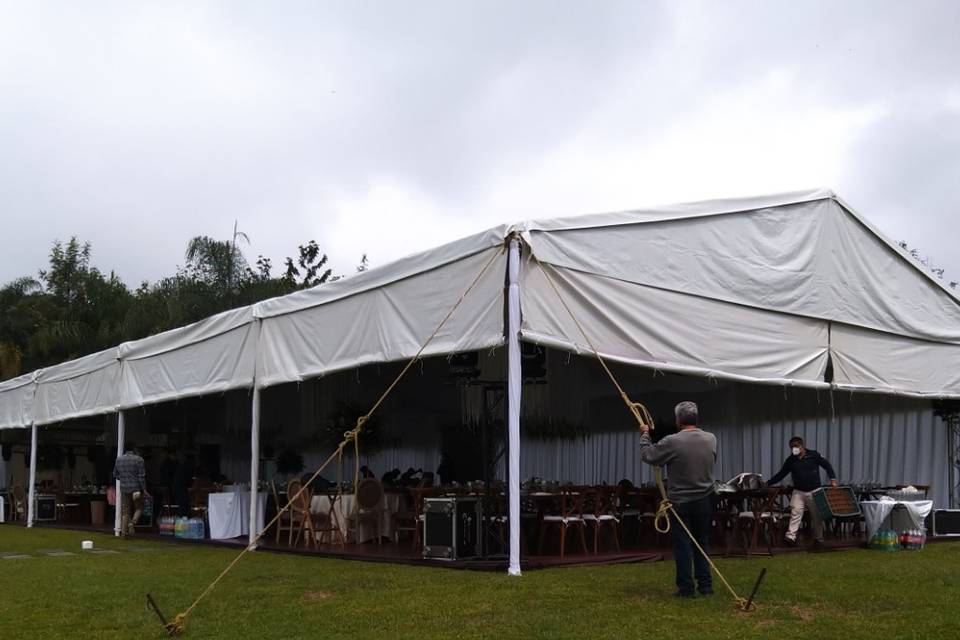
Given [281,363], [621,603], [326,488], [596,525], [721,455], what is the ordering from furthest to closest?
[721,455] < [326,488] < [281,363] < [596,525] < [621,603]

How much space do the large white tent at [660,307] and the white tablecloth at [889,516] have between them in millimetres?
1315

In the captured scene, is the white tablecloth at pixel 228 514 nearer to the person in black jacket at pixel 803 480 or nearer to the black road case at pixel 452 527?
the black road case at pixel 452 527

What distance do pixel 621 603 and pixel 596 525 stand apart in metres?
3.39

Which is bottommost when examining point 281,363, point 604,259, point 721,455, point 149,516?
point 149,516

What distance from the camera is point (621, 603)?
6.37 metres

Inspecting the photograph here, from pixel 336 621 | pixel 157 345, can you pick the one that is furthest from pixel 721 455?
pixel 336 621

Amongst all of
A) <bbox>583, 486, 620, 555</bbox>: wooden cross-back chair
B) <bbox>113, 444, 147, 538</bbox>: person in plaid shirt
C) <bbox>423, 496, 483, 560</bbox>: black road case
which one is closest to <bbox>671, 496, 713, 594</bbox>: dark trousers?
<bbox>423, 496, 483, 560</bbox>: black road case

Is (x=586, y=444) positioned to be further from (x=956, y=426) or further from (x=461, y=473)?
(x=956, y=426)

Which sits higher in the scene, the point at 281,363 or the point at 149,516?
the point at 281,363

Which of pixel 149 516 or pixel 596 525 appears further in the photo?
pixel 149 516

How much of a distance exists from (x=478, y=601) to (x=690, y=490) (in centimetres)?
162

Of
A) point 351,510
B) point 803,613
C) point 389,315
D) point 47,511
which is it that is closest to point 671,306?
point 389,315

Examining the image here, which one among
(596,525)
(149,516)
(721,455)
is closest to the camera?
(596,525)

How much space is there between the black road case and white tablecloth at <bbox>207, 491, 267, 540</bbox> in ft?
14.6
